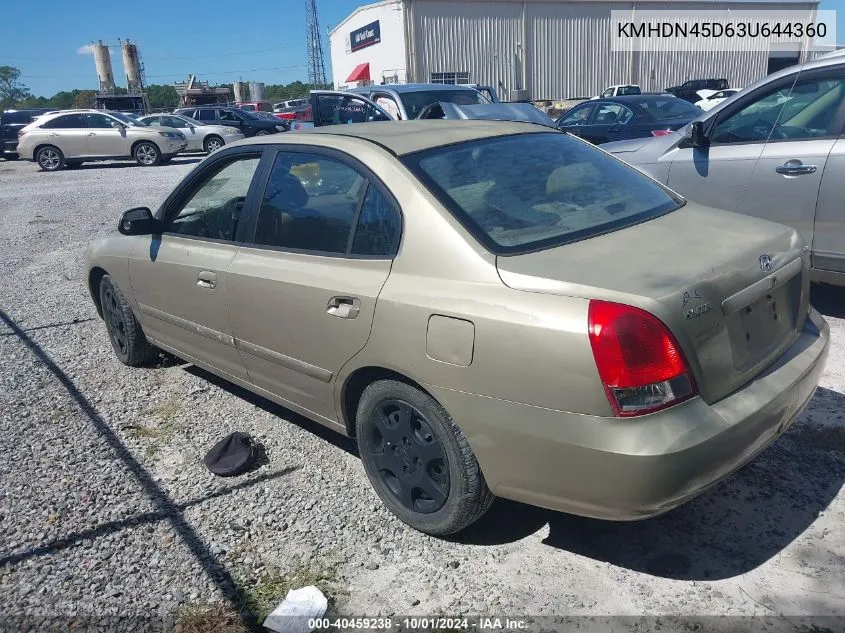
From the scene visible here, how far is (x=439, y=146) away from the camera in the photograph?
3.19 m

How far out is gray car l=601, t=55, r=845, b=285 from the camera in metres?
4.75

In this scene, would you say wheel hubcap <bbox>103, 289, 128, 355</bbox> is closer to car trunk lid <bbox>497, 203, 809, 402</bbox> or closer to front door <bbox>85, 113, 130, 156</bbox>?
car trunk lid <bbox>497, 203, 809, 402</bbox>

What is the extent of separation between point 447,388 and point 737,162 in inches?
145

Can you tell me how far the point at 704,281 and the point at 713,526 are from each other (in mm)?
1120

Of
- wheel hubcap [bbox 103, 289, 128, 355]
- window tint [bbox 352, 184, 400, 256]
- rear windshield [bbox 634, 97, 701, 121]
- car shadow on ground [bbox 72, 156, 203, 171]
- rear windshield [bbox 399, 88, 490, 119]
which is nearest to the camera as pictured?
window tint [bbox 352, 184, 400, 256]

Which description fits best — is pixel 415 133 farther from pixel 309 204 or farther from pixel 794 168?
pixel 794 168

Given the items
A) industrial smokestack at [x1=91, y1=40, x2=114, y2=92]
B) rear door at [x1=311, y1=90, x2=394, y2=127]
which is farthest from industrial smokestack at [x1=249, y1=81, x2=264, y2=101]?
rear door at [x1=311, y1=90, x2=394, y2=127]

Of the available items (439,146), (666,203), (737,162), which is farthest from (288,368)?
(737,162)

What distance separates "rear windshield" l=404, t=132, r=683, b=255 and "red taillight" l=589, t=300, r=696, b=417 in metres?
0.51

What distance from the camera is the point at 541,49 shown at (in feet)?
124

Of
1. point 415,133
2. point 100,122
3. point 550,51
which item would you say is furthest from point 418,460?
point 550,51

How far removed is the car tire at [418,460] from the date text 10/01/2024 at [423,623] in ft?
1.27

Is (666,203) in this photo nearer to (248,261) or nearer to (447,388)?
(447,388)

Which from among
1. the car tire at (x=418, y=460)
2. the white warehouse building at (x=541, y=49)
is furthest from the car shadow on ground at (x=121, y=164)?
the car tire at (x=418, y=460)
